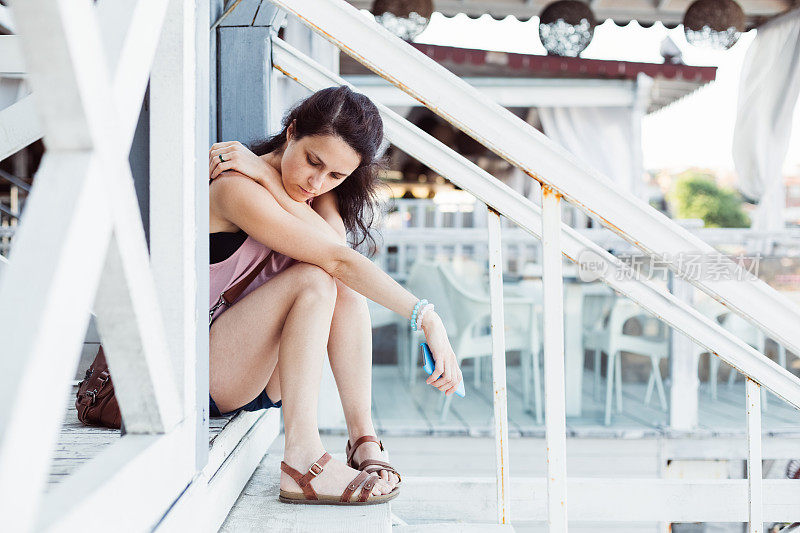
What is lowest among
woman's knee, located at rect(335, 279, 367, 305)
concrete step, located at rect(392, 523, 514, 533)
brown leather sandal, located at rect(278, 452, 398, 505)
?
concrete step, located at rect(392, 523, 514, 533)

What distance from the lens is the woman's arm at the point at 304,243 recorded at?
1.27m

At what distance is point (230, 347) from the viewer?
1350mm

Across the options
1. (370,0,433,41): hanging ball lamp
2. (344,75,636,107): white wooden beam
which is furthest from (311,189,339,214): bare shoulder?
→ (344,75,636,107): white wooden beam

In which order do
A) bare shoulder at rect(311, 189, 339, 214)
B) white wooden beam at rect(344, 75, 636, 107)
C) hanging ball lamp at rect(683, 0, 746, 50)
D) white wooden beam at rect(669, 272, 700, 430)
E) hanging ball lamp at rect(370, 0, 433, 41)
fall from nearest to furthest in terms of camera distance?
bare shoulder at rect(311, 189, 339, 214) → white wooden beam at rect(669, 272, 700, 430) → hanging ball lamp at rect(370, 0, 433, 41) → hanging ball lamp at rect(683, 0, 746, 50) → white wooden beam at rect(344, 75, 636, 107)

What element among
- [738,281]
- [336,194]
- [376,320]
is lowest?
[376,320]

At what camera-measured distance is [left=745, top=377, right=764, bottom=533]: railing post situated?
1219mm

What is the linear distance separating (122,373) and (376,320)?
3475 mm

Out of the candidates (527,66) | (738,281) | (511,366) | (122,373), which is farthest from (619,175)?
(122,373)

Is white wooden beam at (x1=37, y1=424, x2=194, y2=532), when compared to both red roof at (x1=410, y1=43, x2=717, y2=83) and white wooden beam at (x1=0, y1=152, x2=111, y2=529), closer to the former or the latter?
white wooden beam at (x1=0, y1=152, x2=111, y2=529)

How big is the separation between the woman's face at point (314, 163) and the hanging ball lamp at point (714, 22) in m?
4.28

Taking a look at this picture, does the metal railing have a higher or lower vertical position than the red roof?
lower

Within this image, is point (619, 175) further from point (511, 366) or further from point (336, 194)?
point (336, 194)

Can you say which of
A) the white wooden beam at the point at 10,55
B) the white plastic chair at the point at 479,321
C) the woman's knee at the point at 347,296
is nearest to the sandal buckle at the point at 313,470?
the woman's knee at the point at 347,296

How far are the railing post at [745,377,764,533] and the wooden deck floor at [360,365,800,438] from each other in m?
2.06
